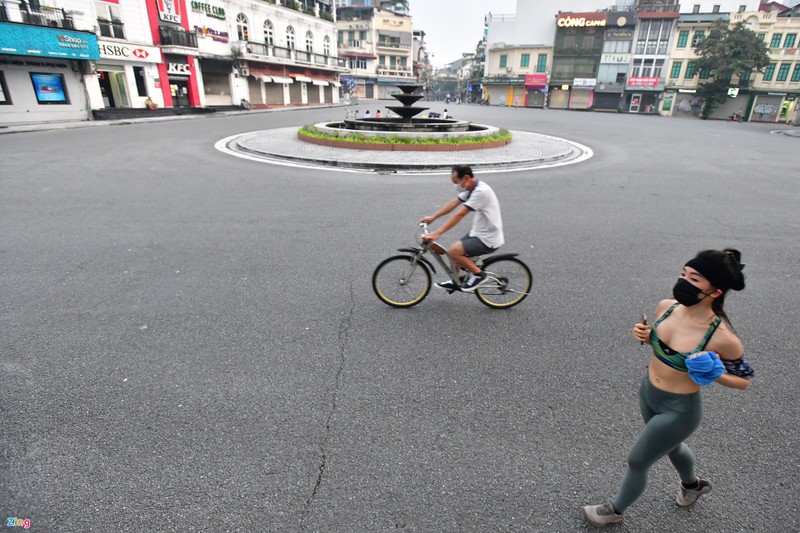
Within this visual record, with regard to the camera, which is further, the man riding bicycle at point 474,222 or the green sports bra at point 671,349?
the man riding bicycle at point 474,222

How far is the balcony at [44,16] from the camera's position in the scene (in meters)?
22.7

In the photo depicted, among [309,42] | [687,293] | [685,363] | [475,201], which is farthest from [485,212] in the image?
[309,42]

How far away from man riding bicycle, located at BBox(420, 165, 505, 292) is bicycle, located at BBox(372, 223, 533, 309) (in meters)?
0.09

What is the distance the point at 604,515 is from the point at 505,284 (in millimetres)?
2755

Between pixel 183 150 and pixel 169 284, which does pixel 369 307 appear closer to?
pixel 169 284

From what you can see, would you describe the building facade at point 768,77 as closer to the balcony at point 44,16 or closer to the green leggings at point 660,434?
the balcony at point 44,16

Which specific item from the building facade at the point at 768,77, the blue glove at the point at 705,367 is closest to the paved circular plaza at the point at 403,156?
the blue glove at the point at 705,367

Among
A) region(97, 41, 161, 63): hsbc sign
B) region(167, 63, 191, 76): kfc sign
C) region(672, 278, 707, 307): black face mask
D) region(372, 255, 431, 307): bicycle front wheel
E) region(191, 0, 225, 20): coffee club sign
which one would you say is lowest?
region(372, 255, 431, 307): bicycle front wheel

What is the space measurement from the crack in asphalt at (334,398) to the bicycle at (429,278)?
48 centimetres

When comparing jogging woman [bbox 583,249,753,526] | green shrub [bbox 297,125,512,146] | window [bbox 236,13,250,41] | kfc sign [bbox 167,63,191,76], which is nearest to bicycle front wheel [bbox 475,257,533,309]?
jogging woman [bbox 583,249,753,526]

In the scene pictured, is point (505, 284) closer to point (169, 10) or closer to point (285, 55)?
point (169, 10)

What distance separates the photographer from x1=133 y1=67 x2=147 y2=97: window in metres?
29.5

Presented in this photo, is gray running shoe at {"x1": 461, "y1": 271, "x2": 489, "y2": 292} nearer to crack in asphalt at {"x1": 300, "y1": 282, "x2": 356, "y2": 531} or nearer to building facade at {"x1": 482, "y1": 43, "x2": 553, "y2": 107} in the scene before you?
crack in asphalt at {"x1": 300, "y1": 282, "x2": 356, "y2": 531}

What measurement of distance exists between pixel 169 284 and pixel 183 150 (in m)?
12.1
